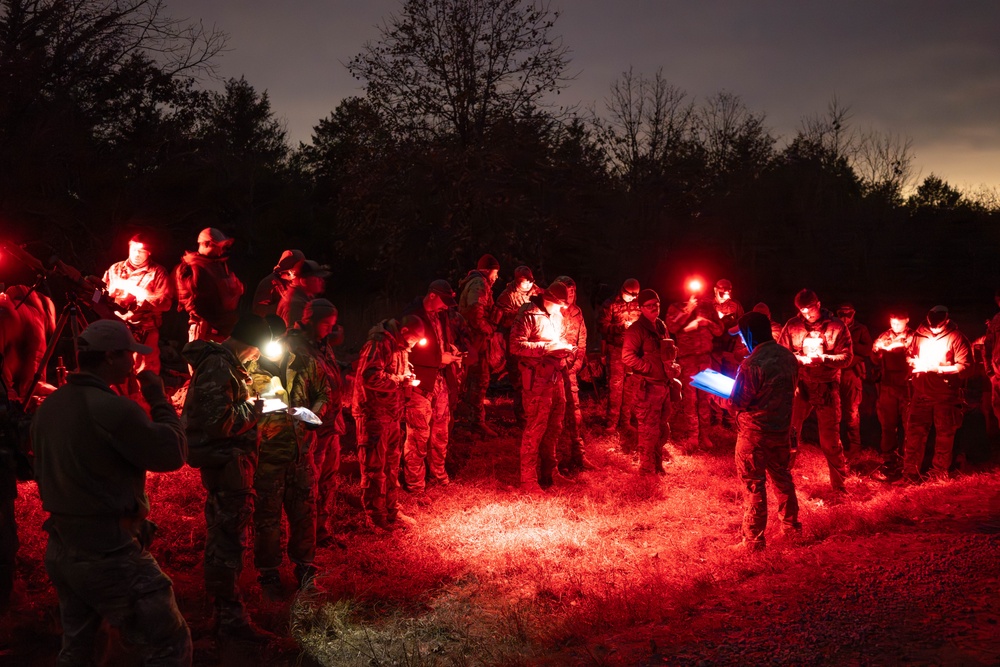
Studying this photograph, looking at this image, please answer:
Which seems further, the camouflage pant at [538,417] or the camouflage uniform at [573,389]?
the camouflage uniform at [573,389]

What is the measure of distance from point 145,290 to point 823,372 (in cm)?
879

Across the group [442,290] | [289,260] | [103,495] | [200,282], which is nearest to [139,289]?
[200,282]

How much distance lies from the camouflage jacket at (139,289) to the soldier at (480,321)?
4349 mm

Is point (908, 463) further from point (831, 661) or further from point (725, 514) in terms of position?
point (831, 661)

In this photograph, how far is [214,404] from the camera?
18.6 feet

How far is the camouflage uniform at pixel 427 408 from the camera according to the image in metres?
9.52

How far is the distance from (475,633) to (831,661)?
2658mm

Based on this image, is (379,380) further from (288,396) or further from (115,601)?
(115,601)

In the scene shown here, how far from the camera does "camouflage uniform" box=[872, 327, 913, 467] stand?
11.8 metres

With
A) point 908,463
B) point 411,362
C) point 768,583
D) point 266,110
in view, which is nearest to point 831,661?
point 768,583

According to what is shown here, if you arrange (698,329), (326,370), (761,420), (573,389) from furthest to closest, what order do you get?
(698,329), (573,389), (761,420), (326,370)

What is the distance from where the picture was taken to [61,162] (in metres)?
16.5

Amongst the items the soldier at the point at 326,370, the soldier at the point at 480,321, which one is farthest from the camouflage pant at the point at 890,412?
the soldier at the point at 326,370

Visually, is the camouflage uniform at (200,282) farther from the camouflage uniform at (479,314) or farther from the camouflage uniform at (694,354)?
the camouflage uniform at (694,354)
